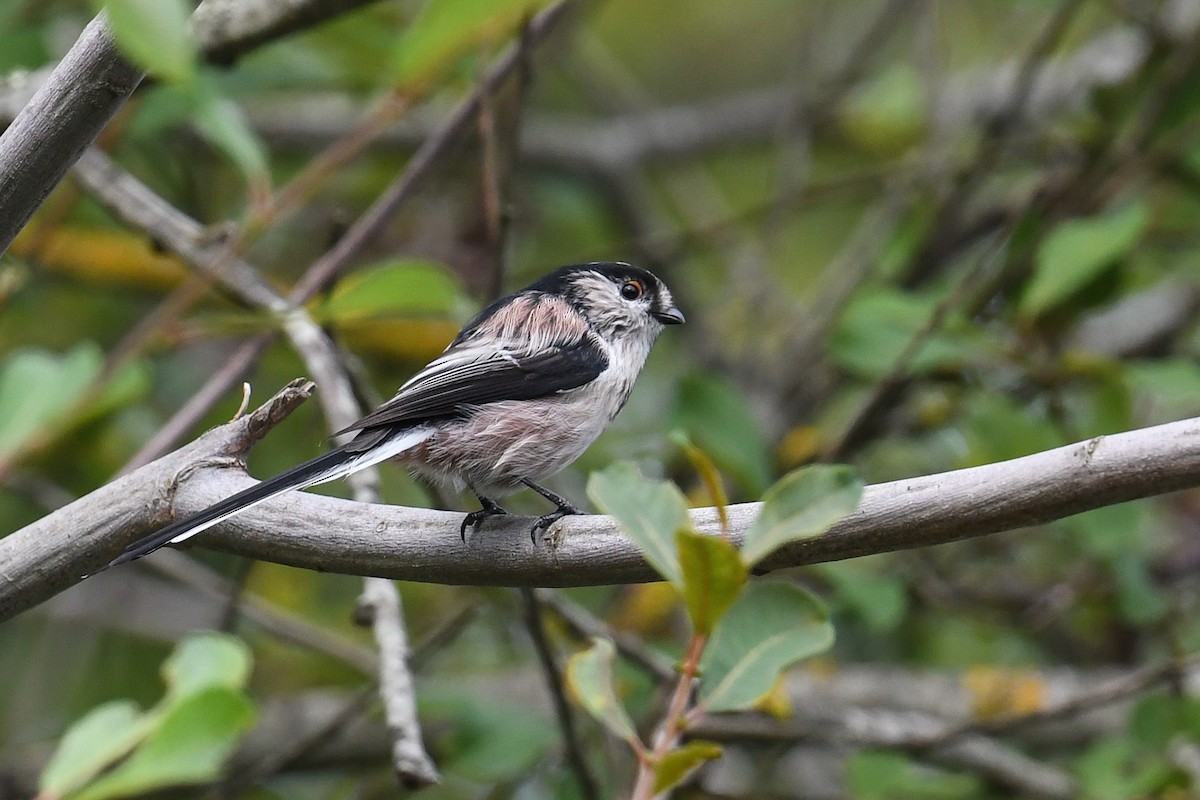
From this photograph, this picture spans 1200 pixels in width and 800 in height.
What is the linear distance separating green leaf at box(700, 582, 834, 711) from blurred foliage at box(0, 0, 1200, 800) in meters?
1.21

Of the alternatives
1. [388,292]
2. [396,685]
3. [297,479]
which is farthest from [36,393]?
[396,685]

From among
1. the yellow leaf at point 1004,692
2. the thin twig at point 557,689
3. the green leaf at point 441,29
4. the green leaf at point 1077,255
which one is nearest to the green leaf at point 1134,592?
the yellow leaf at point 1004,692

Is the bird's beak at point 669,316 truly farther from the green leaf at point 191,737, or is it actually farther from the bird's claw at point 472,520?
the green leaf at point 191,737

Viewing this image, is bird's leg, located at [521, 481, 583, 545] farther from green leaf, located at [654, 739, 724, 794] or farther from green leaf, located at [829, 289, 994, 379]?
green leaf, located at [829, 289, 994, 379]

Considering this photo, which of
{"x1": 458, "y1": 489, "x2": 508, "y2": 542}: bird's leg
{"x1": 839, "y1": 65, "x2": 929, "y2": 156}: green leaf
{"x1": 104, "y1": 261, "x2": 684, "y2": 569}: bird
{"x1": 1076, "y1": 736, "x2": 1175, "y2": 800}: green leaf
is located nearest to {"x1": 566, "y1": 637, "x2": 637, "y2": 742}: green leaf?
{"x1": 458, "y1": 489, "x2": 508, "y2": 542}: bird's leg

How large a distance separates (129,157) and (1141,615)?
13.5ft

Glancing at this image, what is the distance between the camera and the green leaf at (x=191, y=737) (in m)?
1.63

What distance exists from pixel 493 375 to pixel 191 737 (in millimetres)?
1389

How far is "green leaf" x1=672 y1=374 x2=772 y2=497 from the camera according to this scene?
3.71 m

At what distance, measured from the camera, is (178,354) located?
5.32 metres

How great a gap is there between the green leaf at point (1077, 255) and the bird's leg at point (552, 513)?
5.31ft

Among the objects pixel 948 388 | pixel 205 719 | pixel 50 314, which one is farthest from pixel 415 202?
pixel 205 719

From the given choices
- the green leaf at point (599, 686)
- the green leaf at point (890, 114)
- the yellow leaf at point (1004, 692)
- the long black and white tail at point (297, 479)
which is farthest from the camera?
the green leaf at point (890, 114)

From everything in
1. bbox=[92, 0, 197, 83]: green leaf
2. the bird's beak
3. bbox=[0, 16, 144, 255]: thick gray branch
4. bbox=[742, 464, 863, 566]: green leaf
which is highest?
the bird's beak
